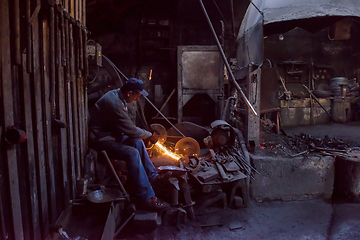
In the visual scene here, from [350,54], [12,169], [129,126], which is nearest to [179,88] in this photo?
[129,126]

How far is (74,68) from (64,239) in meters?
2.56

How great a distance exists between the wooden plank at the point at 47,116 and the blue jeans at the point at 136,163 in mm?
1324

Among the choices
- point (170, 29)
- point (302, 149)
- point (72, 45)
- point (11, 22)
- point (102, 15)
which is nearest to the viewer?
point (11, 22)

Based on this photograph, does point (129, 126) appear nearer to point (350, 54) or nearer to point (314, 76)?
point (314, 76)

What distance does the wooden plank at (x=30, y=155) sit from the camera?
2412 millimetres

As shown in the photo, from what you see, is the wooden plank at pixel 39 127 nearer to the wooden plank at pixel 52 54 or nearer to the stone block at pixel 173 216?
the wooden plank at pixel 52 54

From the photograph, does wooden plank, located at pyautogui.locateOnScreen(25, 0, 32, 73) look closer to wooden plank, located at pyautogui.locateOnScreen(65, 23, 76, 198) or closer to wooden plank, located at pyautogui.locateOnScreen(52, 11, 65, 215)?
wooden plank, located at pyautogui.locateOnScreen(52, 11, 65, 215)

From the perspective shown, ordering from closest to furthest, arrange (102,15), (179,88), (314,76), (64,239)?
(64,239) < (179,88) < (102,15) < (314,76)

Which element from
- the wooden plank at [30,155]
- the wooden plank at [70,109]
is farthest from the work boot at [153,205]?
the wooden plank at [30,155]

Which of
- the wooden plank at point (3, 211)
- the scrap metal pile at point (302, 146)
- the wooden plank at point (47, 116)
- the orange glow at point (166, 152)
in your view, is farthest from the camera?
the scrap metal pile at point (302, 146)

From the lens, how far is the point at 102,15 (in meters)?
10.0

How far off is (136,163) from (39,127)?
1791 mm

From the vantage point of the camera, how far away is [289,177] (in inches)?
219

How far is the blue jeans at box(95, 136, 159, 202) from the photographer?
405 centimetres
